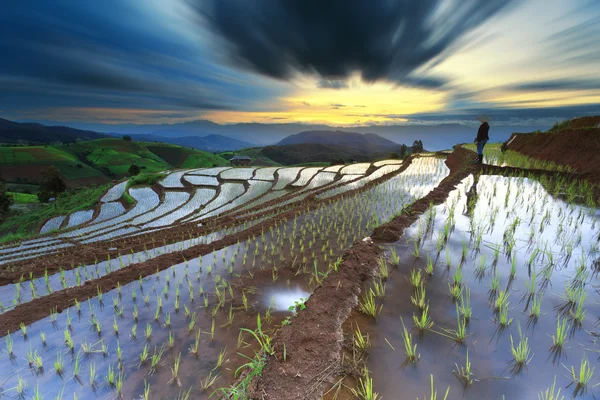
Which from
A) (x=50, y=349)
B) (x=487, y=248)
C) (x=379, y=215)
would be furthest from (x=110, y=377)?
(x=379, y=215)

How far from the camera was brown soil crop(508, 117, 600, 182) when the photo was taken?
29.8 ft

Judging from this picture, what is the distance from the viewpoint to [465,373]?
195 centimetres

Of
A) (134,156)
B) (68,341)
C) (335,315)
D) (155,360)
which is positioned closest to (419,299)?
(335,315)

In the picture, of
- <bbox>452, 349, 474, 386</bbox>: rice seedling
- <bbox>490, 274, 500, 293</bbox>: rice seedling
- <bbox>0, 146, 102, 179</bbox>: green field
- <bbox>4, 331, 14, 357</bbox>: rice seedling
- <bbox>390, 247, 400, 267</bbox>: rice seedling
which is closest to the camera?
<bbox>452, 349, 474, 386</bbox>: rice seedling

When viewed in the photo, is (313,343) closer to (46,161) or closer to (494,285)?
(494,285)

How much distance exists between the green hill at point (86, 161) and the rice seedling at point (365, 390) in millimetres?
74582

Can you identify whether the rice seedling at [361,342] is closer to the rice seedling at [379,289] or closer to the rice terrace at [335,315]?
the rice terrace at [335,315]

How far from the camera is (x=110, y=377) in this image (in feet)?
7.20

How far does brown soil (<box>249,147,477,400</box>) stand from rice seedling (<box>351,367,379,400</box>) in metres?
0.22

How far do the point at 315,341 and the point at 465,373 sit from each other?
1238 millimetres

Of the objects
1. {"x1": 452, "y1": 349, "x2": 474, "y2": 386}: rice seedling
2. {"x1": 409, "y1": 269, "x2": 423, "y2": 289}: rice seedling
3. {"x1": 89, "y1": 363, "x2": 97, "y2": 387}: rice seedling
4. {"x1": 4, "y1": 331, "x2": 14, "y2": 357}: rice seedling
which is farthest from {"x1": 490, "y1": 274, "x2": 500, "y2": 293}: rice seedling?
{"x1": 4, "y1": 331, "x2": 14, "y2": 357}: rice seedling

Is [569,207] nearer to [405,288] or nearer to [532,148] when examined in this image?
[405,288]

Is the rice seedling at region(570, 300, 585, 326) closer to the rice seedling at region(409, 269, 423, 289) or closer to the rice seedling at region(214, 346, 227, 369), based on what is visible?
the rice seedling at region(409, 269, 423, 289)

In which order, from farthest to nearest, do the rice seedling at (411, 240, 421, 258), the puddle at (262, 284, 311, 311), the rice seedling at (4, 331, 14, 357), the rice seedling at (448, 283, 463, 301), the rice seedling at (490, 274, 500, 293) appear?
the rice seedling at (411, 240, 421, 258) → the puddle at (262, 284, 311, 311) → the rice seedling at (490, 274, 500, 293) → the rice seedling at (448, 283, 463, 301) → the rice seedling at (4, 331, 14, 357)
